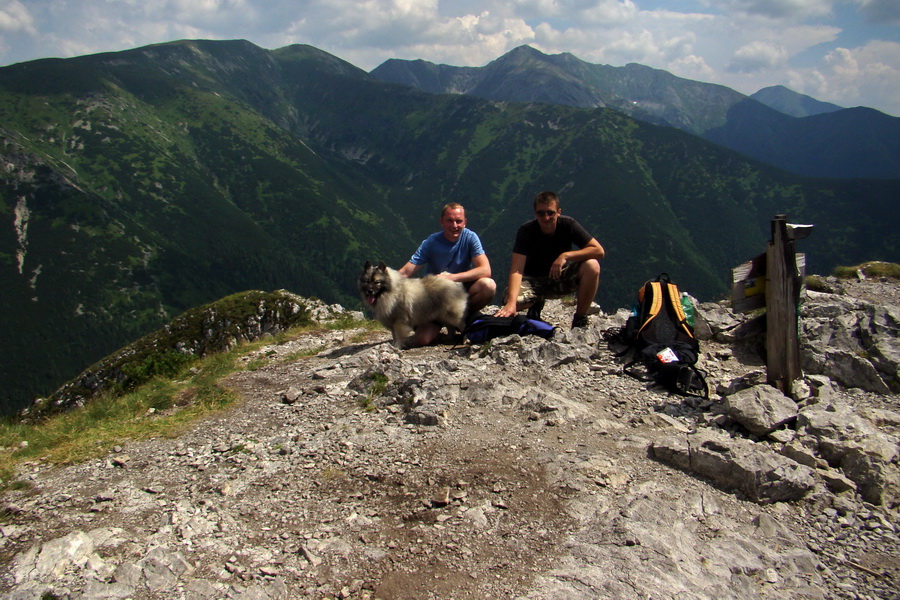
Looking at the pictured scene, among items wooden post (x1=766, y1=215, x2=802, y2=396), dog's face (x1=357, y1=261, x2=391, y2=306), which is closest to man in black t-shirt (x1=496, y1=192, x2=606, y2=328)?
dog's face (x1=357, y1=261, x2=391, y2=306)

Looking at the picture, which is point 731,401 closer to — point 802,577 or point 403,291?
point 802,577

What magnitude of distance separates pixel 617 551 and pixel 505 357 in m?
4.62

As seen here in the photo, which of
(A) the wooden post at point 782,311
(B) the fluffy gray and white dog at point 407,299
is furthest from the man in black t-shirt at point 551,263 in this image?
(A) the wooden post at point 782,311

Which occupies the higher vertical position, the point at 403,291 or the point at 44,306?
the point at 403,291

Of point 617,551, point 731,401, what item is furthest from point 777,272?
point 617,551

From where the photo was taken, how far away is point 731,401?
648cm

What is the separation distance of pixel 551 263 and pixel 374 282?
3.84m

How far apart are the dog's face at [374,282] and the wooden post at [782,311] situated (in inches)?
274

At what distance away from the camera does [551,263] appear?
35.8ft

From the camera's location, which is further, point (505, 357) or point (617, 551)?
point (505, 357)

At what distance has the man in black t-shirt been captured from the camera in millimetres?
9891

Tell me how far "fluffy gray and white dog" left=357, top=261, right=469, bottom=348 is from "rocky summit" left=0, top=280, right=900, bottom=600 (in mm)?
2832

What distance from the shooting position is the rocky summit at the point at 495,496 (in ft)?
14.0

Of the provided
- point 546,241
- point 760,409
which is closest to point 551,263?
point 546,241
